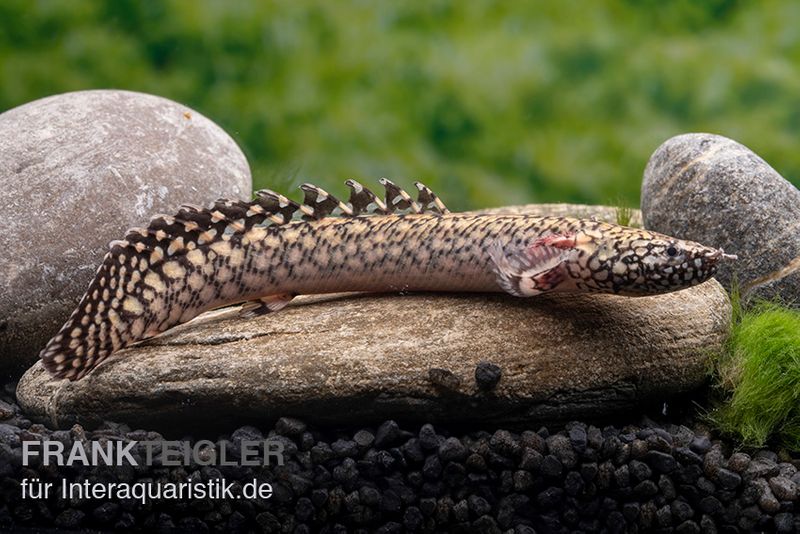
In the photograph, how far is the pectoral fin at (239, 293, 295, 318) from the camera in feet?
11.7

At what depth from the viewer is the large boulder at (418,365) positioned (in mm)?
3000

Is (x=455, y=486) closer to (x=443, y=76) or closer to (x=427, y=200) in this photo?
(x=427, y=200)

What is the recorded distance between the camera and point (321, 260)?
3553 millimetres

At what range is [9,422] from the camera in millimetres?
3328

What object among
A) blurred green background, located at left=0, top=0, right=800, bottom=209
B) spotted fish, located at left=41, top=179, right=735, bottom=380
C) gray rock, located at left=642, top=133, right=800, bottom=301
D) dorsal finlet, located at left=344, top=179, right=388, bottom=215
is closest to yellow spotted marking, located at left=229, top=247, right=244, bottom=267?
spotted fish, located at left=41, top=179, right=735, bottom=380

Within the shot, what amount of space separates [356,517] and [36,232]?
2092mm

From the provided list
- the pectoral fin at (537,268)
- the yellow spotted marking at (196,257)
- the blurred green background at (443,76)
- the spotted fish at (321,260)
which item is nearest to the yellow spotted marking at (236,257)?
the spotted fish at (321,260)

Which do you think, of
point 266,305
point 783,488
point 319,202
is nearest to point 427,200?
point 319,202

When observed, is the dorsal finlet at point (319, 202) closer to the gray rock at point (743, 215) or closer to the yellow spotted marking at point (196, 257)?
the yellow spotted marking at point (196, 257)

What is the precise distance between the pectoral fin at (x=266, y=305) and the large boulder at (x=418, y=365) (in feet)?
0.36

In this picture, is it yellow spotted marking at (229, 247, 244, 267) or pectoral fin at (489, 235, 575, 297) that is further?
yellow spotted marking at (229, 247, 244, 267)

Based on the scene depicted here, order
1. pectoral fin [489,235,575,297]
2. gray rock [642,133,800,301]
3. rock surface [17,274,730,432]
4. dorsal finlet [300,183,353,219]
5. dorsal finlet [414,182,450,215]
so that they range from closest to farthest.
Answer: rock surface [17,274,730,432] < pectoral fin [489,235,575,297] < dorsal finlet [300,183,353,219] < dorsal finlet [414,182,450,215] < gray rock [642,133,800,301]

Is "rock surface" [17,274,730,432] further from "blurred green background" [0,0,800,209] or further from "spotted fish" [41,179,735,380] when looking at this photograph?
"blurred green background" [0,0,800,209]

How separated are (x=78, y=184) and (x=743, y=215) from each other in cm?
296
